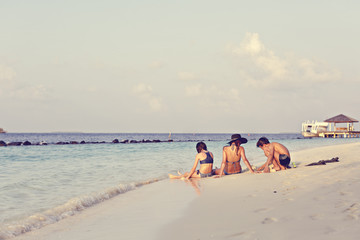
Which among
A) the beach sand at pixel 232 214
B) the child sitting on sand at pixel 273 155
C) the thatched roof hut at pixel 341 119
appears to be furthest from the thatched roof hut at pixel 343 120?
the beach sand at pixel 232 214

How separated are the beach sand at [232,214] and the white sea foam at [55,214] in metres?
0.21

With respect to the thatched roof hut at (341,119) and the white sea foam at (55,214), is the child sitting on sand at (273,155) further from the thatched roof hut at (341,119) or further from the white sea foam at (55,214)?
the thatched roof hut at (341,119)

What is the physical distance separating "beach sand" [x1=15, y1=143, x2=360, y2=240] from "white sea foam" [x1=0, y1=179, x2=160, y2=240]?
8.3 inches

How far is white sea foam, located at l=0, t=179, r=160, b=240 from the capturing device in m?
5.09

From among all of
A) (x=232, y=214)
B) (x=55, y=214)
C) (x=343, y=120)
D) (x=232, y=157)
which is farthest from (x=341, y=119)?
(x=55, y=214)

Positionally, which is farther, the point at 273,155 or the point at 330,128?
the point at 330,128

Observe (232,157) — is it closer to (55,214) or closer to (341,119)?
(55,214)

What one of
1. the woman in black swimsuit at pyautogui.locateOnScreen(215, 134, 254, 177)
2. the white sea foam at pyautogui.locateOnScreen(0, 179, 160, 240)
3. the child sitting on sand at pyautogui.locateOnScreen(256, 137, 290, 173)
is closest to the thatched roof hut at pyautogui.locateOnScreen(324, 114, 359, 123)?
the child sitting on sand at pyautogui.locateOnScreen(256, 137, 290, 173)

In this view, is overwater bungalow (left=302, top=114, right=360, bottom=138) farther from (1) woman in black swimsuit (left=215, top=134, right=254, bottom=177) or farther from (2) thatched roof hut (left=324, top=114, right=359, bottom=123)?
(1) woman in black swimsuit (left=215, top=134, right=254, bottom=177)

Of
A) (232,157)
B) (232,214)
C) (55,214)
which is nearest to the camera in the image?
(232,214)

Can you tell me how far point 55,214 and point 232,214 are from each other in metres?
3.21

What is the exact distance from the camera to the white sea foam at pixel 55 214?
509 cm

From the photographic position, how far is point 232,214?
4.93 meters

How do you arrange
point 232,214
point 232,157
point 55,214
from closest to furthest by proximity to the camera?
point 232,214
point 55,214
point 232,157
